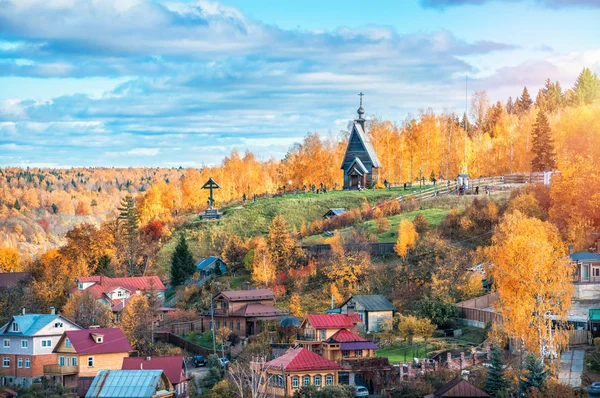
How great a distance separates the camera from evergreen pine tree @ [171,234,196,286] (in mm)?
83812

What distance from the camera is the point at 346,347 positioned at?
5875 centimetres

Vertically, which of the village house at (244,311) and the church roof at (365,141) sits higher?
the church roof at (365,141)

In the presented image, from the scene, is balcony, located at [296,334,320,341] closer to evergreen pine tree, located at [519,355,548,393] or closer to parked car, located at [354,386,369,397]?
parked car, located at [354,386,369,397]

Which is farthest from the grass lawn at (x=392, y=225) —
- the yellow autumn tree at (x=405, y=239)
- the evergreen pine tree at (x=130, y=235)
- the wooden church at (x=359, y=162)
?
the evergreen pine tree at (x=130, y=235)

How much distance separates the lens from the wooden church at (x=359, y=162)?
4094 inches

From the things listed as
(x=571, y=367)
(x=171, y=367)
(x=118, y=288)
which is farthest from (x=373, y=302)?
(x=118, y=288)

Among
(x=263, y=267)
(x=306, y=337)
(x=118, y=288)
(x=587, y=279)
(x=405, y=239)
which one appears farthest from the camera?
(x=118, y=288)

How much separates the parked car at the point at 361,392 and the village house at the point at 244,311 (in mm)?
15141

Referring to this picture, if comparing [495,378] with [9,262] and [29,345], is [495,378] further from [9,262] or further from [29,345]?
[9,262]

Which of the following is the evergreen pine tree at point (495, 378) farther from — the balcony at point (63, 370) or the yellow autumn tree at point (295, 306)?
the balcony at point (63, 370)

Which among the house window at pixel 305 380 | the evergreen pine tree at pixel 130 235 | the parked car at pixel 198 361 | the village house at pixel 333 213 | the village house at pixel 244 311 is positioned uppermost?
the village house at pixel 333 213

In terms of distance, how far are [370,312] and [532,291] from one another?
16755 millimetres

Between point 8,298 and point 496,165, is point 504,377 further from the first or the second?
point 496,165

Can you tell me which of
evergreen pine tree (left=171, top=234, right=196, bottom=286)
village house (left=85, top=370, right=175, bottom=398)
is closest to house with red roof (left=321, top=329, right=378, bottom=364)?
village house (left=85, top=370, right=175, bottom=398)
